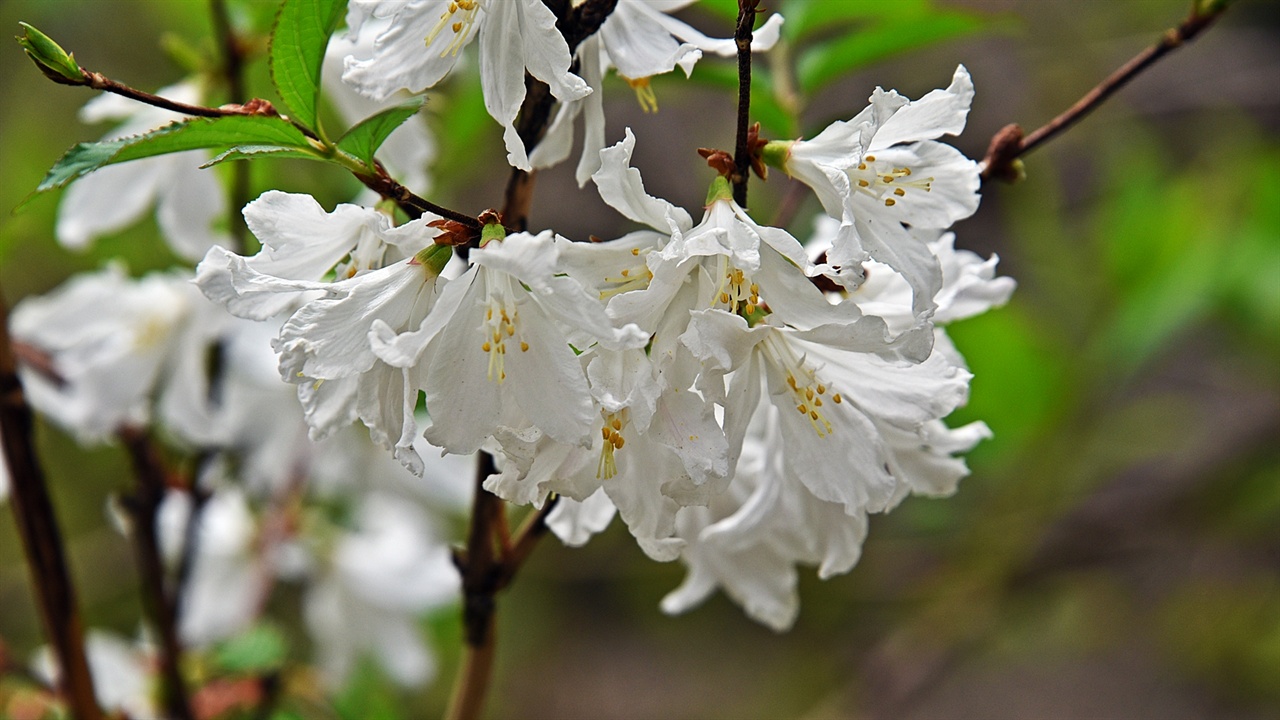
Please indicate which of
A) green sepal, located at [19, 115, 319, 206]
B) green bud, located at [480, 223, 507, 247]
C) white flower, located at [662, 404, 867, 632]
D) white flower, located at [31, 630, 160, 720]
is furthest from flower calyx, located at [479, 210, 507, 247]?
white flower, located at [31, 630, 160, 720]

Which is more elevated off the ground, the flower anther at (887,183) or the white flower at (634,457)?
the flower anther at (887,183)

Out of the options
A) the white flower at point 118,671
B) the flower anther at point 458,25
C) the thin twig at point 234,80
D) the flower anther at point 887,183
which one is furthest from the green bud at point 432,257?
the white flower at point 118,671

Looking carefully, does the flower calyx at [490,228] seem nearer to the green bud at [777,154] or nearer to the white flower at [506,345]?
the white flower at [506,345]

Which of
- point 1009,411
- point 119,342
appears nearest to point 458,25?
point 119,342

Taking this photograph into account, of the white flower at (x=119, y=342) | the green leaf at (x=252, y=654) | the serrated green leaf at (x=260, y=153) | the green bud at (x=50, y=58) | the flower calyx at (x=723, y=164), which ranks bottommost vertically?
the green leaf at (x=252, y=654)

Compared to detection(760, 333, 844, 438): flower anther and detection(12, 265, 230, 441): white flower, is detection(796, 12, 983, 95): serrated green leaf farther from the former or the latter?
detection(12, 265, 230, 441): white flower

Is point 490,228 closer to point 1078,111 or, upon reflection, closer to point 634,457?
point 634,457
